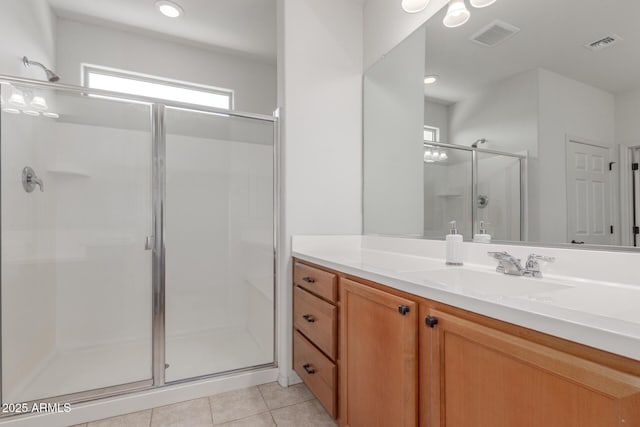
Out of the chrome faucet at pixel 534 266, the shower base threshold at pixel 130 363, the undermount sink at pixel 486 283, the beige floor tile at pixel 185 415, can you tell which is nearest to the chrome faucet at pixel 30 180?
the shower base threshold at pixel 130 363

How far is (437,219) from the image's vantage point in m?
1.67

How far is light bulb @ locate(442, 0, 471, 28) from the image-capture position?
4.86ft

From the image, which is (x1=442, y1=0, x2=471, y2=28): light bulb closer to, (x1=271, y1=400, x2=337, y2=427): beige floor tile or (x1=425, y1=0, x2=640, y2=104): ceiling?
(x1=425, y1=0, x2=640, y2=104): ceiling

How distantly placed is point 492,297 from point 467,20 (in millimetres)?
1372

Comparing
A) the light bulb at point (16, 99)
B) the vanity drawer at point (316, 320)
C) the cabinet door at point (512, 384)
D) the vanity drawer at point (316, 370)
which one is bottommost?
the vanity drawer at point (316, 370)

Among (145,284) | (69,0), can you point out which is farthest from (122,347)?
(69,0)

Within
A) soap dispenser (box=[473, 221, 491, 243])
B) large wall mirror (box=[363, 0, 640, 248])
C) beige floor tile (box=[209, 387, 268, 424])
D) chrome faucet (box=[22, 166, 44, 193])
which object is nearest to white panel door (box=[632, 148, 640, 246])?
large wall mirror (box=[363, 0, 640, 248])

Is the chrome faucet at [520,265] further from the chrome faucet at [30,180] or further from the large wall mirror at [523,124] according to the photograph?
the chrome faucet at [30,180]

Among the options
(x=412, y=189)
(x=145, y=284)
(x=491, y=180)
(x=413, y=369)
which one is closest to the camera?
(x=413, y=369)

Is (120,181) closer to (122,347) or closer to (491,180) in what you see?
(122,347)

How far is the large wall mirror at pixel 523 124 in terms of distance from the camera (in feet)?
3.20

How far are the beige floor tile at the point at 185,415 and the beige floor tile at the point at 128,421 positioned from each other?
1.4 inches

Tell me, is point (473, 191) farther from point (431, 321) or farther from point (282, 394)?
point (282, 394)

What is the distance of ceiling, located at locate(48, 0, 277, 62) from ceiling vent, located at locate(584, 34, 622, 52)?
216 centimetres
